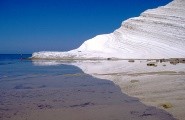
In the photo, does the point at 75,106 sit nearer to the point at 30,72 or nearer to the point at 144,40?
the point at 30,72

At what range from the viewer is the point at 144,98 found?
8344 mm

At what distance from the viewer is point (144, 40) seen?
44.8 meters

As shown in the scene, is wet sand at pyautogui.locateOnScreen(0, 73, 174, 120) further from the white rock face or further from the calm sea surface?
the white rock face

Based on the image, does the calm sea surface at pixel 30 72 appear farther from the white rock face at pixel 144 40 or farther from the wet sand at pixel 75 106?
the white rock face at pixel 144 40

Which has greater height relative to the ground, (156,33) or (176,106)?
(156,33)

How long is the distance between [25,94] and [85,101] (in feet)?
7.37

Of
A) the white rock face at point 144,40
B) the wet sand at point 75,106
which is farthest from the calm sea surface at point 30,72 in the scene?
the white rock face at point 144,40

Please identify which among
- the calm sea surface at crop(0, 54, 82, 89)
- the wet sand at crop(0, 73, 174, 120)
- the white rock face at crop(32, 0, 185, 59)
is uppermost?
the white rock face at crop(32, 0, 185, 59)

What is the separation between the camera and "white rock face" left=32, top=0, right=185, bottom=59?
41.9 m

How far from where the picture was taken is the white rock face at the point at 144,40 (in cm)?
4191

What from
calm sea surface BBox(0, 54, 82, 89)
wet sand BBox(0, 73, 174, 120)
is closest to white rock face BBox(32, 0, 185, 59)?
calm sea surface BBox(0, 54, 82, 89)

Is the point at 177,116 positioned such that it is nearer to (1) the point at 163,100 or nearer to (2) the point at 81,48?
(1) the point at 163,100

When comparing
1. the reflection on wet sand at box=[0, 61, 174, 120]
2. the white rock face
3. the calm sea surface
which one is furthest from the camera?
the white rock face

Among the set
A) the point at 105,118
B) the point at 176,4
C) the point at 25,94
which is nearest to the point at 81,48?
the point at 176,4
